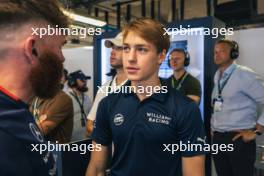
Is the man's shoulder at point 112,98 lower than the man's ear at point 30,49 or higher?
lower

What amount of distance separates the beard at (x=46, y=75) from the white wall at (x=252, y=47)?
115 inches

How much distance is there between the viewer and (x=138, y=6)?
6.14 m

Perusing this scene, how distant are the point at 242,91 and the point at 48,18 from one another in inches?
89.6

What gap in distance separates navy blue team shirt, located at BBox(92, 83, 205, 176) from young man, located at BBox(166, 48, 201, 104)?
1022 mm

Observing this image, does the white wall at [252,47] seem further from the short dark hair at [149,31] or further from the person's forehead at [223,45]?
the short dark hair at [149,31]

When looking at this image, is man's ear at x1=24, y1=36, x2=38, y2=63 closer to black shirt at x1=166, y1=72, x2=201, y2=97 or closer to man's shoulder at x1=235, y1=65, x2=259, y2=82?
black shirt at x1=166, y1=72, x2=201, y2=97

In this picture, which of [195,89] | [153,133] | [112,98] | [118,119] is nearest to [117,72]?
[195,89]

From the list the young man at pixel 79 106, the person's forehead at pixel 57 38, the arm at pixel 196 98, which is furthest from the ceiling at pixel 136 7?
the person's forehead at pixel 57 38

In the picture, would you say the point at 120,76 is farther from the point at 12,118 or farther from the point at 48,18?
the point at 12,118

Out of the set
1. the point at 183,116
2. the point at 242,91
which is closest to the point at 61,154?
the point at 183,116

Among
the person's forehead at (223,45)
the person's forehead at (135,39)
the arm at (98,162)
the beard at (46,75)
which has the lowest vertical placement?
the arm at (98,162)

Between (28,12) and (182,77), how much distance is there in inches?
72.7

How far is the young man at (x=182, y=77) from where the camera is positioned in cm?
236

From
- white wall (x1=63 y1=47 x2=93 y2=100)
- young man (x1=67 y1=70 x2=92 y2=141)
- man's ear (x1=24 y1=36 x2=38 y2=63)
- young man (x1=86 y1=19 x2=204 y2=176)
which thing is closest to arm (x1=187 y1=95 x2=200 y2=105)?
young man (x1=86 y1=19 x2=204 y2=176)
